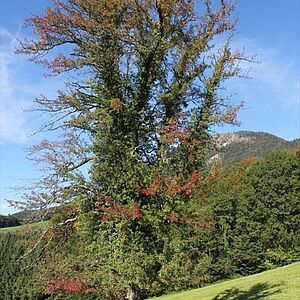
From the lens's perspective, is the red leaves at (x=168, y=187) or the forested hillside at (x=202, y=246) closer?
the red leaves at (x=168, y=187)

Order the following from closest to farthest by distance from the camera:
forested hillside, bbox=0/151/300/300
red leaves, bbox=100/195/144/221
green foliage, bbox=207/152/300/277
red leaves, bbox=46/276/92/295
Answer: red leaves, bbox=100/195/144/221
forested hillside, bbox=0/151/300/300
red leaves, bbox=46/276/92/295
green foliage, bbox=207/152/300/277

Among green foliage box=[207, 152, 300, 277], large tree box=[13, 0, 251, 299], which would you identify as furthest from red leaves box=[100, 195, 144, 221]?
green foliage box=[207, 152, 300, 277]

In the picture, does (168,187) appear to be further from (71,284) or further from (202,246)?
(202,246)

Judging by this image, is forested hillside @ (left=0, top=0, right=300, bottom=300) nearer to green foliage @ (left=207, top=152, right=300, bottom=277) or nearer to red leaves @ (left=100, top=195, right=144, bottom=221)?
red leaves @ (left=100, top=195, right=144, bottom=221)

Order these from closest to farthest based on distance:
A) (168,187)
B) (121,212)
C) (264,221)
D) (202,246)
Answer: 1. (121,212)
2. (168,187)
3. (202,246)
4. (264,221)

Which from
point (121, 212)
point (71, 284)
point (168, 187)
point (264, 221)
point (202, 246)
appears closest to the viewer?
point (121, 212)

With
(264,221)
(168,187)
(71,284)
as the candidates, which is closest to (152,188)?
(168,187)

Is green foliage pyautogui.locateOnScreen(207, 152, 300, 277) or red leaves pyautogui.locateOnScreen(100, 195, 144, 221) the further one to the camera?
green foliage pyautogui.locateOnScreen(207, 152, 300, 277)

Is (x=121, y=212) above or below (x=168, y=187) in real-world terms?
below

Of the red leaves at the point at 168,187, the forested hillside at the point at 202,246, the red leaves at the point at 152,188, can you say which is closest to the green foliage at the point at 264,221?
the forested hillside at the point at 202,246

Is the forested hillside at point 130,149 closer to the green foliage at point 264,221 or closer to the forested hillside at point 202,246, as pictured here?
the forested hillside at point 202,246

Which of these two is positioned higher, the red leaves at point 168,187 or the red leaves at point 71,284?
the red leaves at point 168,187

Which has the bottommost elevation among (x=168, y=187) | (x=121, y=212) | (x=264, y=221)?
(x=121, y=212)

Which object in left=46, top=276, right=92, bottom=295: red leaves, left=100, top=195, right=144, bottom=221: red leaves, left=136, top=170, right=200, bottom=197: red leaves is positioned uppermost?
left=136, top=170, right=200, bottom=197: red leaves
